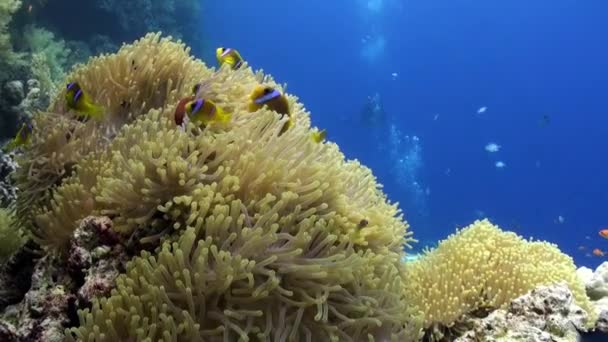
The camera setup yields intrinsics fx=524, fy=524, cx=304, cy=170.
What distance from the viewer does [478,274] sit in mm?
3242

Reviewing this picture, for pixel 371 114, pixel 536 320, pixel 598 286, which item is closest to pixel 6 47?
pixel 536 320

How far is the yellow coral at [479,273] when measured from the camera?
3.06 m

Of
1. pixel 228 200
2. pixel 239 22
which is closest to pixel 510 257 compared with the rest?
pixel 228 200

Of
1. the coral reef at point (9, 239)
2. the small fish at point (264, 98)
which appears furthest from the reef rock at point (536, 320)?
the coral reef at point (9, 239)

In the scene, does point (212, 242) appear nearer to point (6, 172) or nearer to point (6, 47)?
point (6, 172)

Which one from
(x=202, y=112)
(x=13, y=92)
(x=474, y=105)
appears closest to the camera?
(x=202, y=112)

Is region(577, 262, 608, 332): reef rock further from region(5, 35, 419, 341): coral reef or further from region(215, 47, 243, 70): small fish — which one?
region(215, 47, 243, 70): small fish

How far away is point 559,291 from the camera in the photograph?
9.66 feet

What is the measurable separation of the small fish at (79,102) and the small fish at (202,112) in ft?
2.28

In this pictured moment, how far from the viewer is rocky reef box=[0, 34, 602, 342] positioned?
1.85 metres

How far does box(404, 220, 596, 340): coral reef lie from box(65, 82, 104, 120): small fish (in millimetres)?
1974

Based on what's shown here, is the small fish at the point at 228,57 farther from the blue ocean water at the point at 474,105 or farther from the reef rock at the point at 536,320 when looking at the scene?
the blue ocean water at the point at 474,105

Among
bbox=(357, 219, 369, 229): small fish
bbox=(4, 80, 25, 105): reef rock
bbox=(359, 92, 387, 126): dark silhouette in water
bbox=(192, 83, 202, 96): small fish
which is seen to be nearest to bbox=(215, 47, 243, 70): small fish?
bbox=(192, 83, 202, 96): small fish

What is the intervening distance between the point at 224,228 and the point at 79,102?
1.47 metres
